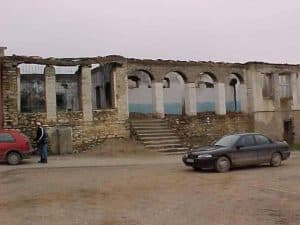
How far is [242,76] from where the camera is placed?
3375 cm

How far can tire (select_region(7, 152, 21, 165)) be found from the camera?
21.9 m

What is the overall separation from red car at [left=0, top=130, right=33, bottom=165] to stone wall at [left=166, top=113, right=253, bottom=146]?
1043 centimetres

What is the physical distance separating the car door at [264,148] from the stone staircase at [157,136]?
8274 millimetres

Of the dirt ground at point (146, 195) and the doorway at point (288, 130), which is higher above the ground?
the doorway at point (288, 130)

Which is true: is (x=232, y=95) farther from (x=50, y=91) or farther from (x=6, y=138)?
(x=6, y=138)

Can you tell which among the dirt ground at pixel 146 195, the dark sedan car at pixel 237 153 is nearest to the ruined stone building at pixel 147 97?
the dirt ground at pixel 146 195

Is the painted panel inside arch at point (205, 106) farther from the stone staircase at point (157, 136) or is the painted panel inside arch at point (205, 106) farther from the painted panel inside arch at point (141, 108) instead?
the stone staircase at point (157, 136)

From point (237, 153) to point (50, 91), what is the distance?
11.8m

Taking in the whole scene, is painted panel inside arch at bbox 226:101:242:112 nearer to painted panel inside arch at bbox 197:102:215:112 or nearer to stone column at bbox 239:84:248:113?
painted panel inside arch at bbox 197:102:215:112

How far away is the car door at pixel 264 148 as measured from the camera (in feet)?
64.2

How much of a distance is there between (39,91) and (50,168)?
1552 centimetres

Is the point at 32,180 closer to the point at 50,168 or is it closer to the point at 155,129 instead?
the point at 50,168

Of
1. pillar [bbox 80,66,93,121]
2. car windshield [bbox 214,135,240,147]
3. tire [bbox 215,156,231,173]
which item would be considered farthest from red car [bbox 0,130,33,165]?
tire [bbox 215,156,231,173]

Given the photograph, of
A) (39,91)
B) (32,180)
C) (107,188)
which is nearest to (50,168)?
(32,180)
